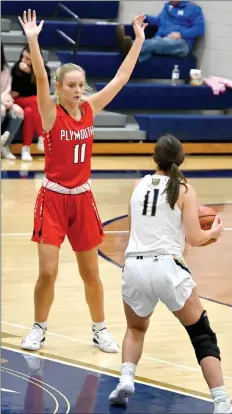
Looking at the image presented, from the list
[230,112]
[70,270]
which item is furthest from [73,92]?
[230,112]

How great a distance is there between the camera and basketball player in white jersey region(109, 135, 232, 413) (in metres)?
5.26

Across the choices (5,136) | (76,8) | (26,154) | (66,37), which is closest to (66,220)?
(5,136)

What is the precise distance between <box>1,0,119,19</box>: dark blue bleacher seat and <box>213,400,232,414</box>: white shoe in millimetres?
12365

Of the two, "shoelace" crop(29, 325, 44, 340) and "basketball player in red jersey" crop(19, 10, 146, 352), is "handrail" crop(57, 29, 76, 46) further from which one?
"shoelace" crop(29, 325, 44, 340)

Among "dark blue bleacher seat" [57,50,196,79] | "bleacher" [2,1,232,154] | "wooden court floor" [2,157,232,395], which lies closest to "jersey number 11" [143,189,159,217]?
"wooden court floor" [2,157,232,395]

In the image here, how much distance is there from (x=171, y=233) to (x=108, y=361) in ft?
3.95

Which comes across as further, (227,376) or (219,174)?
(219,174)

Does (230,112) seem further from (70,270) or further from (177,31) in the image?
(70,270)

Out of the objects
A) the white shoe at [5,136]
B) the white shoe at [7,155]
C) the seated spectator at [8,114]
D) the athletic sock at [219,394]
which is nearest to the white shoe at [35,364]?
the athletic sock at [219,394]

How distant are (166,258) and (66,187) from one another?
3.90 ft

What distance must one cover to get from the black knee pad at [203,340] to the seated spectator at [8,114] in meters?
8.60

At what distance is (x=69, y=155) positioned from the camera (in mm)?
6258

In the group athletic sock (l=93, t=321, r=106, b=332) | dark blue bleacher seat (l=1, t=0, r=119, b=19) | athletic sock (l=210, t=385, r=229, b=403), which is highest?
athletic sock (l=210, t=385, r=229, b=403)

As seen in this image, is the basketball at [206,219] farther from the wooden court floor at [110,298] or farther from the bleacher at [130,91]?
the bleacher at [130,91]
